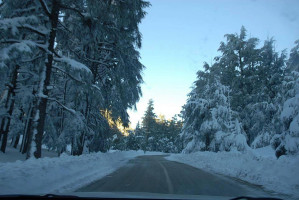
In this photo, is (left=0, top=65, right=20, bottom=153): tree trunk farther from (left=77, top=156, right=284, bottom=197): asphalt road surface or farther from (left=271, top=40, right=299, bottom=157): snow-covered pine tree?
(left=271, top=40, right=299, bottom=157): snow-covered pine tree

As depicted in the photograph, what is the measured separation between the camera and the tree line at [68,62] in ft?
38.7

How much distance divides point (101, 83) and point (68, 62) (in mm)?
9111

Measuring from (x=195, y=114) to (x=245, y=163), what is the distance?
16437 mm

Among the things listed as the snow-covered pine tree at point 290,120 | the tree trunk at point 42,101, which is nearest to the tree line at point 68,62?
the tree trunk at point 42,101

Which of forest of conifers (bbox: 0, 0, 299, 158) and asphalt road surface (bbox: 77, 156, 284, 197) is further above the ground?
forest of conifers (bbox: 0, 0, 299, 158)

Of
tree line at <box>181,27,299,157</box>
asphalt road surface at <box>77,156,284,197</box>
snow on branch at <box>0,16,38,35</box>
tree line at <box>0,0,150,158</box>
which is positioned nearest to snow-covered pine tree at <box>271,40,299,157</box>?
tree line at <box>181,27,299,157</box>

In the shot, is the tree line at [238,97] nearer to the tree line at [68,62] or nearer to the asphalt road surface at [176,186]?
the tree line at [68,62]

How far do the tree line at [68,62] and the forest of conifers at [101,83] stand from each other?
5 centimetres

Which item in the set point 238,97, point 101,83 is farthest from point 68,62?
point 238,97

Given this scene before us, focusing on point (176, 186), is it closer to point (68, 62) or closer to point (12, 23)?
point (68, 62)

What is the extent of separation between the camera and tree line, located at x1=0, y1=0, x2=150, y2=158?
38.7ft

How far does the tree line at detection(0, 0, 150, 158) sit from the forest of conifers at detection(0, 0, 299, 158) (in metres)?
0.05

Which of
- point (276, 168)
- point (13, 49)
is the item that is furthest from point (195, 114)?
point (13, 49)

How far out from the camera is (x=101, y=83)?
68.5ft
